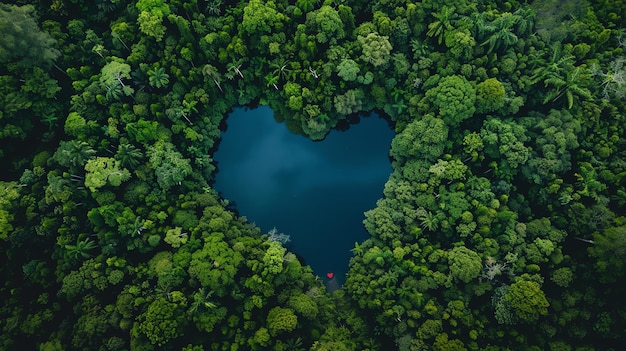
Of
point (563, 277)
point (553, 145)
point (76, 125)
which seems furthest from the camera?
point (76, 125)

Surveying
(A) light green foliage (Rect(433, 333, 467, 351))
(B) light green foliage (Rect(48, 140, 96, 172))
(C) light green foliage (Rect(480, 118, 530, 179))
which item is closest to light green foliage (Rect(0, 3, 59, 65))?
(B) light green foliage (Rect(48, 140, 96, 172))

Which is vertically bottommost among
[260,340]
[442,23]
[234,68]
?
[260,340]

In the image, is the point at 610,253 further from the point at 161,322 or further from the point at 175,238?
the point at 161,322

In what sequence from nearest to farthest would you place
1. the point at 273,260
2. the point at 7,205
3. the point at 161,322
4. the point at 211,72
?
1. the point at 161,322
2. the point at 7,205
3. the point at 273,260
4. the point at 211,72

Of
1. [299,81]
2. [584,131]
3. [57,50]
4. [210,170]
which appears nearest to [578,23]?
[584,131]

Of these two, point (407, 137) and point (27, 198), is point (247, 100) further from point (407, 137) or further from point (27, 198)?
point (27, 198)

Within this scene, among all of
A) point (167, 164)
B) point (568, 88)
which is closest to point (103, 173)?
point (167, 164)

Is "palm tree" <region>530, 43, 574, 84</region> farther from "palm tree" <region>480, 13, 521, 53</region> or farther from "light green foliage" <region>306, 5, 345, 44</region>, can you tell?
"light green foliage" <region>306, 5, 345, 44</region>
